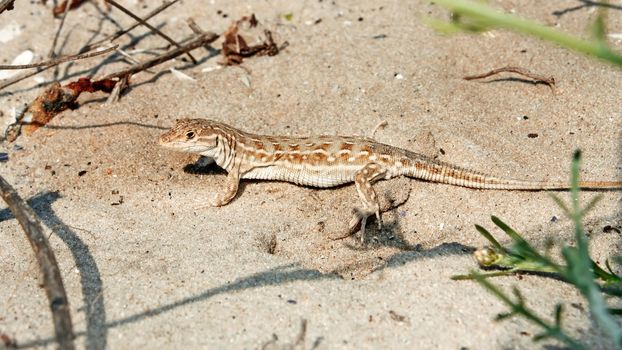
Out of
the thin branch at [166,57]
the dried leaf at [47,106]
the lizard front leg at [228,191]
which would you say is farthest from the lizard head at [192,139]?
the dried leaf at [47,106]

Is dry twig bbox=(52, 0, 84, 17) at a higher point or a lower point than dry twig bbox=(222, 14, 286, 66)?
higher

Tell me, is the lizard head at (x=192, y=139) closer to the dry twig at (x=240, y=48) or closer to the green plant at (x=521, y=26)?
the dry twig at (x=240, y=48)

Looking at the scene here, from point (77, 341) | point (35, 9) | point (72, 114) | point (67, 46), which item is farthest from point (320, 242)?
point (35, 9)

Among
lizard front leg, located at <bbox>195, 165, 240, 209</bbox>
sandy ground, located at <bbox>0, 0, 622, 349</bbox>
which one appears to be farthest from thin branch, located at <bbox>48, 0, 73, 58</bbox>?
lizard front leg, located at <bbox>195, 165, 240, 209</bbox>

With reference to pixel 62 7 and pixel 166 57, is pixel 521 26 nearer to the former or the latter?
pixel 166 57

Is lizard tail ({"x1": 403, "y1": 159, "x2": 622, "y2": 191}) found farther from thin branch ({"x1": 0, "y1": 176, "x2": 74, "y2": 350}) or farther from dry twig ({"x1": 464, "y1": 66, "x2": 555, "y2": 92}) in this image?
thin branch ({"x1": 0, "y1": 176, "x2": 74, "y2": 350})

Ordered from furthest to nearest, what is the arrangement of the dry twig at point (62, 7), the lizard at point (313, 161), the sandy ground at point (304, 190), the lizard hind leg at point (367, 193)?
the dry twig at point (62, 7)
the lizard at point (313, 161)
the lizard hind leg at point (367, 193)
the sandy ground at point (304, 190)

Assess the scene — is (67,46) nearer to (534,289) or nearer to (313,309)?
(313,309)

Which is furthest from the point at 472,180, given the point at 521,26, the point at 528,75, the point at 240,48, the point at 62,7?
the point at 62,7
